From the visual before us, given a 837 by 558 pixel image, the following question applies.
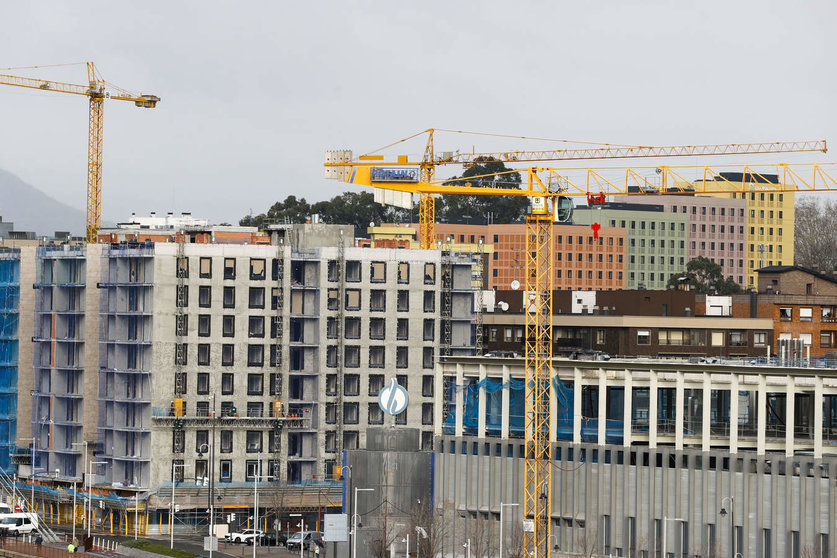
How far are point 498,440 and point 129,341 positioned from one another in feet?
A: 176

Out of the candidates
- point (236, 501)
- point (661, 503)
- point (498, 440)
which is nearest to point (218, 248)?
point (236, 501)

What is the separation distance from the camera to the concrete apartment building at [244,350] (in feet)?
588

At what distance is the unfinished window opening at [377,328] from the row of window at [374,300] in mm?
1063

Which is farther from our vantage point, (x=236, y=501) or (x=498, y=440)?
(x=236, y=501)

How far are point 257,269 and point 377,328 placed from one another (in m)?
13.9

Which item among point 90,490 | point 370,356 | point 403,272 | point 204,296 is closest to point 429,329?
point 403,272

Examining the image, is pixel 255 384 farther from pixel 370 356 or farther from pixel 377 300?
pixel 377 300

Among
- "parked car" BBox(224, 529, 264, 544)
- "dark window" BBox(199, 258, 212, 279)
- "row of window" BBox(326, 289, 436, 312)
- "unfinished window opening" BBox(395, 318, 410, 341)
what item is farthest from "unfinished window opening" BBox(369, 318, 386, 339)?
"parked car" BBox(224, 529, 264, 544)

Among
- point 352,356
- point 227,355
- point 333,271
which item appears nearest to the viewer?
point 227,355

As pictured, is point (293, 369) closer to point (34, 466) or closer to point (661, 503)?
point (34, 466)

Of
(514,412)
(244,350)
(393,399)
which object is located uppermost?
(244,350)

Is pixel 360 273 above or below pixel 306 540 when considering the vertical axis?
above

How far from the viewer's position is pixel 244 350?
181125mm

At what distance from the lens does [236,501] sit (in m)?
178
